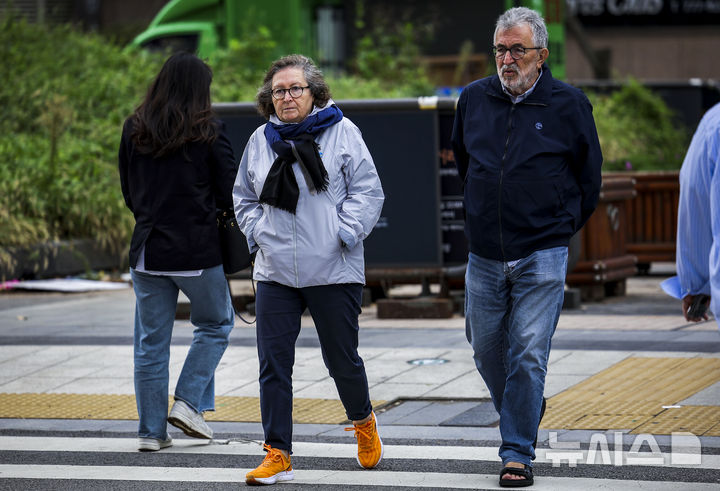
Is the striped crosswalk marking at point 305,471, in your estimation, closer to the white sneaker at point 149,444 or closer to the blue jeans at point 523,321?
the white sneaker at point 149,444

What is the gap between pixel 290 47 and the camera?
76.2 feet

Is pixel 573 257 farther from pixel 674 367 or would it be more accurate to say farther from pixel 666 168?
pixel 666 168

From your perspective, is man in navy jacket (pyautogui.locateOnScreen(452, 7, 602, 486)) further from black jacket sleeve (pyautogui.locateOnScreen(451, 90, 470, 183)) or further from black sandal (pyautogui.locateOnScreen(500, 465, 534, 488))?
black jacket sleeve (pyautogui.locateOnScreen(451, 90, 470, 183))

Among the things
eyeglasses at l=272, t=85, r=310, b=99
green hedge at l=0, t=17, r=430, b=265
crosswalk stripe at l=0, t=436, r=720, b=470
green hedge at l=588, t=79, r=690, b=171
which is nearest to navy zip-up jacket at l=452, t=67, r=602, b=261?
eyeglasses at l=272, t=85, r=310, b=99

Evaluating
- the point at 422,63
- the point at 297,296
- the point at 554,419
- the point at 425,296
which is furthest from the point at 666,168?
the point at 297,296

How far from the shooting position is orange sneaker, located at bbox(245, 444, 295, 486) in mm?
5258

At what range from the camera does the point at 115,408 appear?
7.12m

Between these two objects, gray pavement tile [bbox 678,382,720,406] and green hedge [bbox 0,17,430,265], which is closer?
gray pavement tile [bbox 678,382,720,406]

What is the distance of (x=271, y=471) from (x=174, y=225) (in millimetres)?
1331

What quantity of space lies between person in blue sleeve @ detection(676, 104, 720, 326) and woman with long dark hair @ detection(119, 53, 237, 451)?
2.11 m

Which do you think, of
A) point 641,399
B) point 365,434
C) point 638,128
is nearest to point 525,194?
point 365,434

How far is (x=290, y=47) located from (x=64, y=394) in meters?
16.3

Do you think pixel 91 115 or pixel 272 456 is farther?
pixel 91 115

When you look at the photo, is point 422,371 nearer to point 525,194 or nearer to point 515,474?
point 515,474
